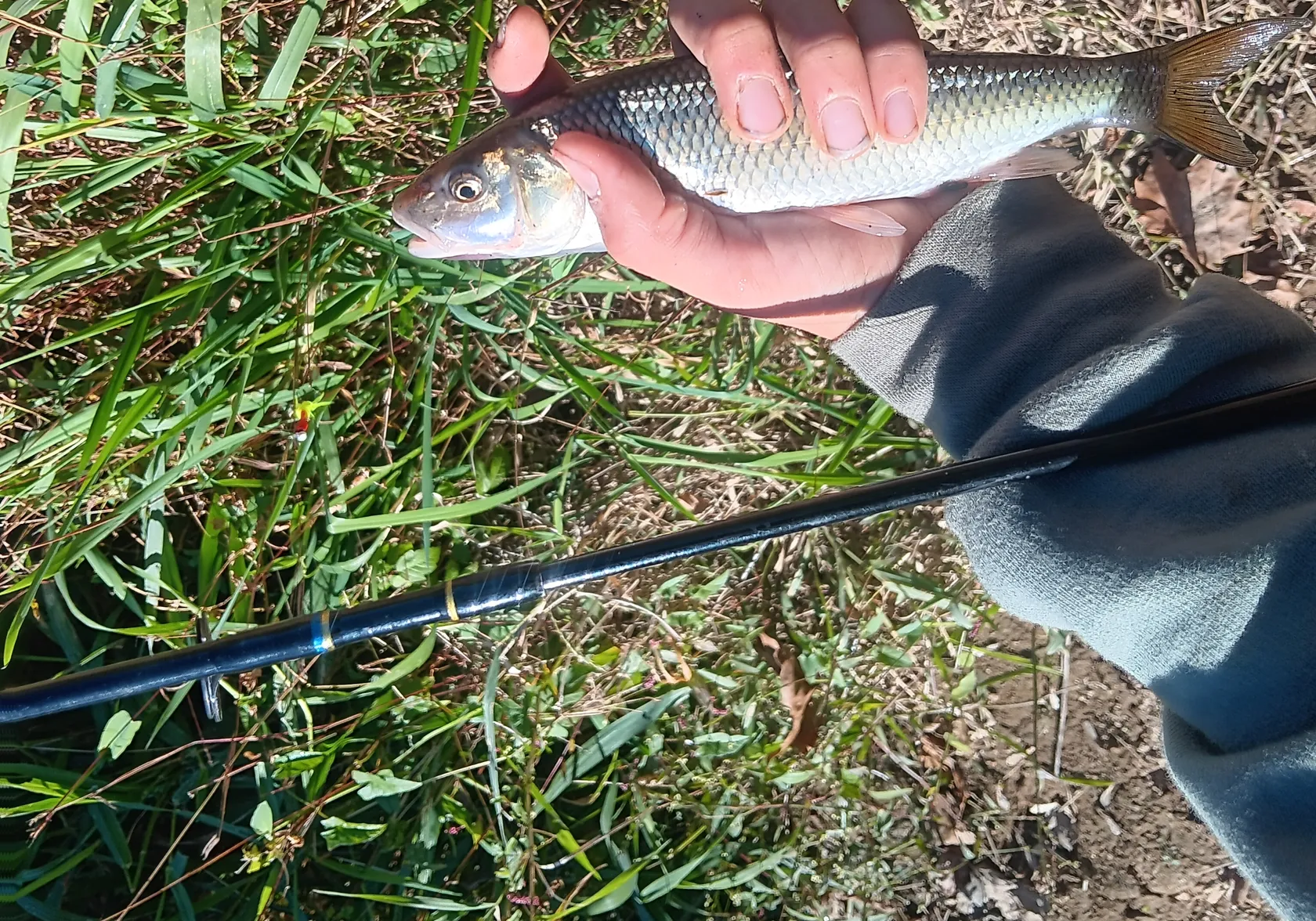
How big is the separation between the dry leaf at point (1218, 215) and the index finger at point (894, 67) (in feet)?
6.20

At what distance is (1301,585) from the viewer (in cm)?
169

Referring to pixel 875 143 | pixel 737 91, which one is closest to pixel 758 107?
pixel 737 91

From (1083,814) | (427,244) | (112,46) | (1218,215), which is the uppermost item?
(112,46)

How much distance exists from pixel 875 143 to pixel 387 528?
6.91 ft

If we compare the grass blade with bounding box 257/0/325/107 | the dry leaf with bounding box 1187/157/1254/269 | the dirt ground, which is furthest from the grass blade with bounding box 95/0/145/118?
the dry leaf with bounding box 1187/157/1254/269

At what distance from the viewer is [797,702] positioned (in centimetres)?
325

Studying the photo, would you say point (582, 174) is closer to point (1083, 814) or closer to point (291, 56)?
point (291, 56)

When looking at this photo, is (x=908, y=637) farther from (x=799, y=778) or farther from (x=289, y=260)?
(x=289, y=260)

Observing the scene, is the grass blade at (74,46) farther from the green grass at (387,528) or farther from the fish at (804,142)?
the fish at (804,142)

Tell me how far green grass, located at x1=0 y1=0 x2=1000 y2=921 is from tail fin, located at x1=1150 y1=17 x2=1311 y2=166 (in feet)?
4.32

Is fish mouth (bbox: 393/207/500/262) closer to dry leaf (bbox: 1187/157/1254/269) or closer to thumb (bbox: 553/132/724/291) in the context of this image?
thumb (bbox: 553/132/724/291)

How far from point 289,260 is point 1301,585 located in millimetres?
3049

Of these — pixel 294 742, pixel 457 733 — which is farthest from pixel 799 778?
pixel 294 742

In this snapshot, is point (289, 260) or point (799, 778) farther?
point (799, 778)
